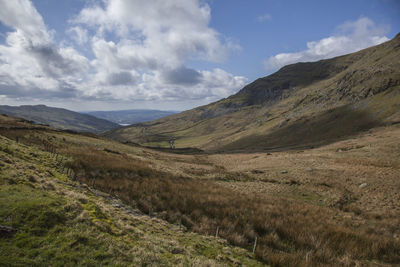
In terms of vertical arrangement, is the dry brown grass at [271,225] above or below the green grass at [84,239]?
below

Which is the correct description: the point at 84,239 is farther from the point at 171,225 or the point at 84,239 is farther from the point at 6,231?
the point at 171,225

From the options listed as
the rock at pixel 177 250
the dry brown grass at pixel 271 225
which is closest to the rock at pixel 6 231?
the rock at pixel 177 250

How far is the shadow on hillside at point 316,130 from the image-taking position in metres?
84.6

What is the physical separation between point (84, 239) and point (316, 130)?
116 meters

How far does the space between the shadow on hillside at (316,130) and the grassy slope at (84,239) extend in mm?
80928

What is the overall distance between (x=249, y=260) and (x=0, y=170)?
14359mm

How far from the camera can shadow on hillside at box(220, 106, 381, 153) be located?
84.6m

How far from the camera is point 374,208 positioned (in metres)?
18.2

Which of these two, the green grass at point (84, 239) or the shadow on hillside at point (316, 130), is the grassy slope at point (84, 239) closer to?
the green grass at point (84, 239)

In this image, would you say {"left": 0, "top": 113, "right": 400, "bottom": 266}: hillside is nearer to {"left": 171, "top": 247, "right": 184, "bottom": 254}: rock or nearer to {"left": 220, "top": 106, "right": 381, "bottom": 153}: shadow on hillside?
{"left": 171, "top": 247, "right": 184, "bottom": 254}: rock

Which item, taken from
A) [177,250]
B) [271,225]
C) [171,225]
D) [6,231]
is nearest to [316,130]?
[271,225]

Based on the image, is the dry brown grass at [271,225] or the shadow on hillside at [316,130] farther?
the shadow on hillside at [316,130]

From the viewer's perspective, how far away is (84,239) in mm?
6754

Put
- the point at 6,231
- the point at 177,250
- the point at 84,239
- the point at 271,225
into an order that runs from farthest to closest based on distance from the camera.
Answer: the point at 271,225 < the point at 177,250 < the point at 84,239 < the point at 6,231
